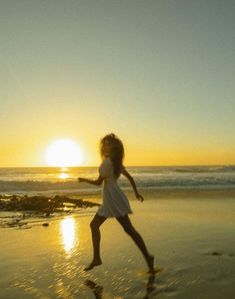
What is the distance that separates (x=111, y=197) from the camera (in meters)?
7.00

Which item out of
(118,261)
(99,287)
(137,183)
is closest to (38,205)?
(118,261)

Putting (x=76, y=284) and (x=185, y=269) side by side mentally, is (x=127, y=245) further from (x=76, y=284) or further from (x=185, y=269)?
(x=76, y=284)

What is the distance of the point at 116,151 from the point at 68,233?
4.10m

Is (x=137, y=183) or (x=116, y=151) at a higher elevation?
(x=116, y=151)

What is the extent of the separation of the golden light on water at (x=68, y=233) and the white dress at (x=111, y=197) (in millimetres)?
1918

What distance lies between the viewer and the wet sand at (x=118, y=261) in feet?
19.1

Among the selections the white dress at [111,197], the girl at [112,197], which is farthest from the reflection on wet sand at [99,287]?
the white dress at [111,197]

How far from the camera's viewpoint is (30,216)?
46.0 feet

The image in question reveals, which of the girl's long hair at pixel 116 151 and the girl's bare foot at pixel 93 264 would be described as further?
the girl's long hair at pixel 116 151

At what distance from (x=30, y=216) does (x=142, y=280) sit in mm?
8269

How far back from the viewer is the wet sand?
5.83 m

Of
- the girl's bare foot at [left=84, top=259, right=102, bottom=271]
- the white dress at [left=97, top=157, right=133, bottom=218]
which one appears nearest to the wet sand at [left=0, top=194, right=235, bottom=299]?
the girl's bare foot at [left=84, top=259, right=102, bottom=271]

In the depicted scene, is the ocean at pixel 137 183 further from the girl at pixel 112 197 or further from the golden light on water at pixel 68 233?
the girl at pixel 112 197

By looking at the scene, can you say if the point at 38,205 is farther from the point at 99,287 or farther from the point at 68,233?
the point at 99,287
